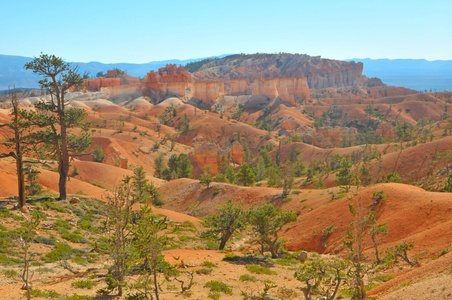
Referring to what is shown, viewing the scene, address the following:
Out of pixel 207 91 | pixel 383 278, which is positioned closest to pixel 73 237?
pixel 383 278

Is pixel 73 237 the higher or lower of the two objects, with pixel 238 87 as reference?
lower

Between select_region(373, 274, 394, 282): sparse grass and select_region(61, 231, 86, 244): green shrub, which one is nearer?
select_region(373, 274, 394, 282): sparse grass

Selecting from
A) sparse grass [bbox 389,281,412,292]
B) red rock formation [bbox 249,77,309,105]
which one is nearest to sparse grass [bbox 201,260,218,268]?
sparse grass [bbox 389,281,412,292]

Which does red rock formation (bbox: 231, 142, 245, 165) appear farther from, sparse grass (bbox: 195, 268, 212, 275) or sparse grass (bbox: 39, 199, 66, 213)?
sparse grass (bbox: 195, 268, 212, 275)

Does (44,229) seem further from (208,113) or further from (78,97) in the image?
(78,97)

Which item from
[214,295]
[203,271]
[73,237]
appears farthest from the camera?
[73,237]

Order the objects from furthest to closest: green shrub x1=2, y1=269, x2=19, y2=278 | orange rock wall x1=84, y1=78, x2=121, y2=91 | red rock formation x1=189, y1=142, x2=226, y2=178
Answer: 1. orange rock wall x1=84, y1=78, x2=121, y2=91
2. red rock formation x1=189, y1=142, x2=226, y2=178
3. green shrub x1=2, y1=269, x2=19, y2=278

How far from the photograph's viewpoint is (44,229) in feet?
59.0

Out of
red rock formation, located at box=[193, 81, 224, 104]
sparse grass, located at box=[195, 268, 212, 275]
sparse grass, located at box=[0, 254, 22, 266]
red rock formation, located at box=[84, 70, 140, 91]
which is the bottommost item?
sparse grass, located at box=[195, 268, 212, 275]

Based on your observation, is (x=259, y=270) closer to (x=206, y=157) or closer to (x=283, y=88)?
(x=206, y=157)

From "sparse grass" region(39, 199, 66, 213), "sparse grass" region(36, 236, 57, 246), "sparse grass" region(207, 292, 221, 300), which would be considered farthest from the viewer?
"sparse grass" region(39, 199, 66, 213)

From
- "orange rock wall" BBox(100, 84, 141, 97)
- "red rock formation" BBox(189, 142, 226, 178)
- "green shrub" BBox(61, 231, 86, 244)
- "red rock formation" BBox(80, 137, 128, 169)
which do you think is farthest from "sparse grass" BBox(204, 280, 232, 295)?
"orange rock wall" BBox(100, 84, 141, 97)

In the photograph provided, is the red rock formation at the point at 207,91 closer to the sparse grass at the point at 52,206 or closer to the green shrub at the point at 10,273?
the sparse grass at the point at 52,206

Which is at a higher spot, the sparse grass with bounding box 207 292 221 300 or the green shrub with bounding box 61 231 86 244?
the sparse grass with bounding box 207 292 221 300
